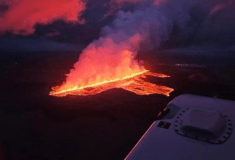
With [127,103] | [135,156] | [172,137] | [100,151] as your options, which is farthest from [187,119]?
[127,103]

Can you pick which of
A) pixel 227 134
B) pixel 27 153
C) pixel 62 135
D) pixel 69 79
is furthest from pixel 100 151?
pixel 69 79

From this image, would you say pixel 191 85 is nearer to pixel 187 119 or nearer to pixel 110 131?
pixel 110 131

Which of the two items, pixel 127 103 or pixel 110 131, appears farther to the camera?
pixel 127 103

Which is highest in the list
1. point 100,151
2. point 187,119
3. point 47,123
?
point 187,119

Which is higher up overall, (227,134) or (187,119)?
(187,119)

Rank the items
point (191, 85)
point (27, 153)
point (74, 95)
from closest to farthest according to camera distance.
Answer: point (27, 153), point (74, 95), point (191, 85)

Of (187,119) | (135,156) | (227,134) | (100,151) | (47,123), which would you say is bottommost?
(100,151)

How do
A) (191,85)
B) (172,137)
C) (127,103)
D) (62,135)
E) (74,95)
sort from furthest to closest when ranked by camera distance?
1. (191,85)
2. (74,95)
3. (127,103)
4. (62,135)
5. (172,137)

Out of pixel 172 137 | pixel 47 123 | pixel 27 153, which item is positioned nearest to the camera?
pixel 172 137

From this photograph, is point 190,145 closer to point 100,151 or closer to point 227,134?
point 227,134
